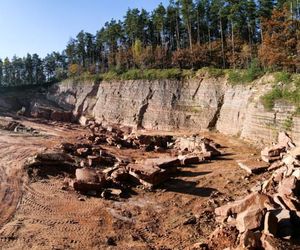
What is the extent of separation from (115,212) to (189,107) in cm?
2620

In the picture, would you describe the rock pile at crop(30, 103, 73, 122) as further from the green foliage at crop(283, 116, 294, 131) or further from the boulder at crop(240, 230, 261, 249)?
the boulder at crop(240, 230, 261, 249)

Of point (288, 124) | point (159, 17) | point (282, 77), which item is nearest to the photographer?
point (288, 124)

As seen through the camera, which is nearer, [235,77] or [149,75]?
[235,77]

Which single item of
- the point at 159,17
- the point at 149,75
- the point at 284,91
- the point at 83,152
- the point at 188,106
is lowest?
the point at 83,152

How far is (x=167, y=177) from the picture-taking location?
22422 millimetres

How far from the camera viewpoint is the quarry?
13.9 meters

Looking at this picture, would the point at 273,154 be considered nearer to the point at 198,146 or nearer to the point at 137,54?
the point at 198,146

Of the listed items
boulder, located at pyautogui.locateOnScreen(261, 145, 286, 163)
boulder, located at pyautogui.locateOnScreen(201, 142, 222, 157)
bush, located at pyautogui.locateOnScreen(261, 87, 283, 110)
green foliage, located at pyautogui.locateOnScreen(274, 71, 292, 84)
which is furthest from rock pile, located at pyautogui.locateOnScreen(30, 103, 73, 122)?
boulder, located at pyautogui.locateOnScreen(261, 145, 286, 163)

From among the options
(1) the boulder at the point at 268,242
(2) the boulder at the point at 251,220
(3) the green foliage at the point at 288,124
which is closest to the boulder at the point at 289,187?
(2) the boulder at the point at 251,220

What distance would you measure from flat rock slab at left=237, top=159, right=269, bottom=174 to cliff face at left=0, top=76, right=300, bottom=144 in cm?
364

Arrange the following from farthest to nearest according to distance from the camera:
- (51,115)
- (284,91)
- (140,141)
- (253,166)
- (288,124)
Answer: (51,115) → (140,141) → (284,91) → (288,124) → (253,166)

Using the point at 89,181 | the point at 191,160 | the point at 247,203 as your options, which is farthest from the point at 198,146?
the point at 247,203

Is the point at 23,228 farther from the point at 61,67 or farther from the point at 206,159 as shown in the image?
the point at 61,67

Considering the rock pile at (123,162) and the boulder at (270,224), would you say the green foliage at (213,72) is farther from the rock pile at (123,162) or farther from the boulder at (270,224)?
the boulder at (270,224)
